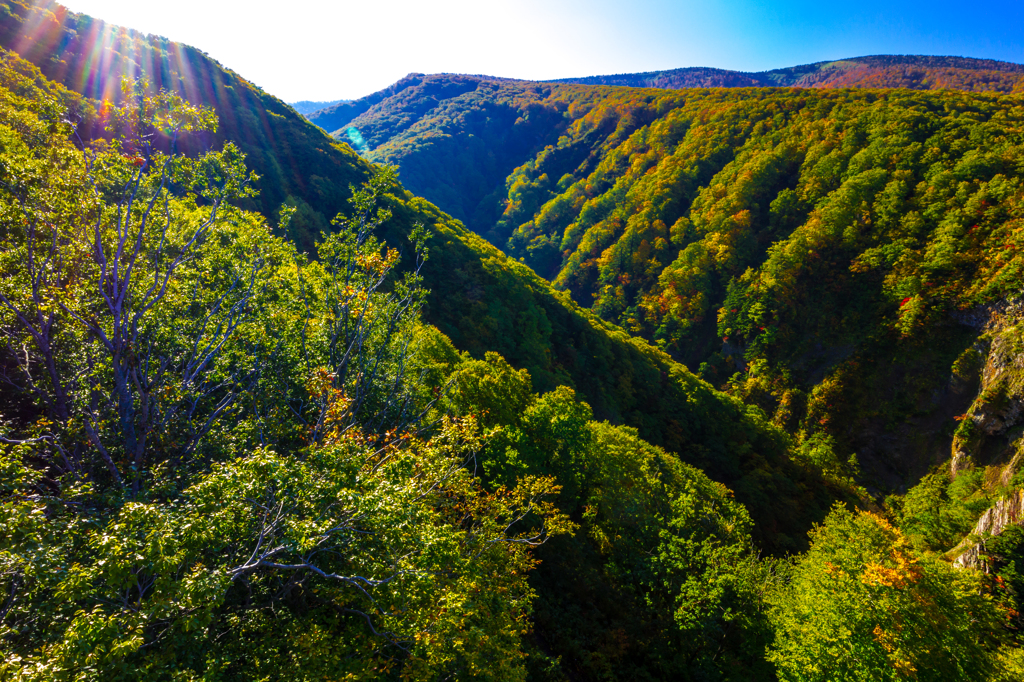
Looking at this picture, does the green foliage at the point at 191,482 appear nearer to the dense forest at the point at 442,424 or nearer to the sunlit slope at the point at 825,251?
the dense forest at the point at 442,424

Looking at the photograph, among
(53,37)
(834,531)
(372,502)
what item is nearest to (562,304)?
(834,531)

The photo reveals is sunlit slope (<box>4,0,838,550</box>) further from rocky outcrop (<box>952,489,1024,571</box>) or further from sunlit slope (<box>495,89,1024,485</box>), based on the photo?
sunlit slope (<box>495,89,1024,485</box>)

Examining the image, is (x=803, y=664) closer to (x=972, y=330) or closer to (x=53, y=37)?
(x=972, y=330)

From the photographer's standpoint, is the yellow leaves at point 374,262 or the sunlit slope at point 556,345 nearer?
the yellow leaves at point 374,262

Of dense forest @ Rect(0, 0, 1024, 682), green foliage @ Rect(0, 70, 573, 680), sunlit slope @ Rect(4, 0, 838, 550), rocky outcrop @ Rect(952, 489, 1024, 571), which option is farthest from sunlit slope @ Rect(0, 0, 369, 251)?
rocky outcrop @ Rect(952, 489, 1024, 571)

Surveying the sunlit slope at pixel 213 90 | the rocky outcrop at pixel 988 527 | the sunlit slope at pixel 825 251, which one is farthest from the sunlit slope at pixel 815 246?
the sunlit slope at pixel 213 90

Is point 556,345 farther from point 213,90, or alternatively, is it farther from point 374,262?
point 213,90
